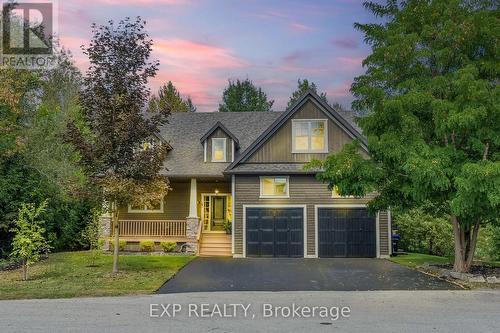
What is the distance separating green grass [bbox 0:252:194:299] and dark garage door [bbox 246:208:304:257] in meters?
3.49

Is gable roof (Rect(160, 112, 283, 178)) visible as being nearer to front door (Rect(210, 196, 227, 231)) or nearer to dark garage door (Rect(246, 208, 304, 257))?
front door (Rect(210, 196, 227, 231))

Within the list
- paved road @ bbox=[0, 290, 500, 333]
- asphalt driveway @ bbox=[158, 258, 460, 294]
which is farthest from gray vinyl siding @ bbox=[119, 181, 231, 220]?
paved road @ bbox=[0, 290, 500, 333]

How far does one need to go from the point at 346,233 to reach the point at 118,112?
38.7 ft

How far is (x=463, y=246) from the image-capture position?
14.8 m

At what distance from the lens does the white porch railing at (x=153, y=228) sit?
22.5 m

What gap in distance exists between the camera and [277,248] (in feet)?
68.8

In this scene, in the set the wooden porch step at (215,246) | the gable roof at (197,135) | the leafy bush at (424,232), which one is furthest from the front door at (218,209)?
the leafy bush at (424,232)

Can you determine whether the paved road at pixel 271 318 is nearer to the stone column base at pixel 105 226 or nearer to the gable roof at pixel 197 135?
the gable roof at pixel 197 135

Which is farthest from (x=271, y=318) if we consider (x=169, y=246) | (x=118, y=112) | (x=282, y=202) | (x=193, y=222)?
(x=169, y=246)

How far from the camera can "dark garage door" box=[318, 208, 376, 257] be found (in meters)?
20.8

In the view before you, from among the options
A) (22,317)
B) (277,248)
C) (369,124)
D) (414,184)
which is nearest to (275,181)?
(277,248)

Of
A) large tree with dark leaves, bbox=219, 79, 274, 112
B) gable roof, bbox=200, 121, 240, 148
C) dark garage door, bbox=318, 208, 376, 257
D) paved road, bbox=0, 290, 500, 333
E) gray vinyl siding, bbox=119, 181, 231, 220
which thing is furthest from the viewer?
large tree with dark leaves, bbox=219, 79, 274, 112

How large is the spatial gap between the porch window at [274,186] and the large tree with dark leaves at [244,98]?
1269 inches

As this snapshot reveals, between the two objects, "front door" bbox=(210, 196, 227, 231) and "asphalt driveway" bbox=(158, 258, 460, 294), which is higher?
"front door" bbox=(210, 196, 227, 231)
